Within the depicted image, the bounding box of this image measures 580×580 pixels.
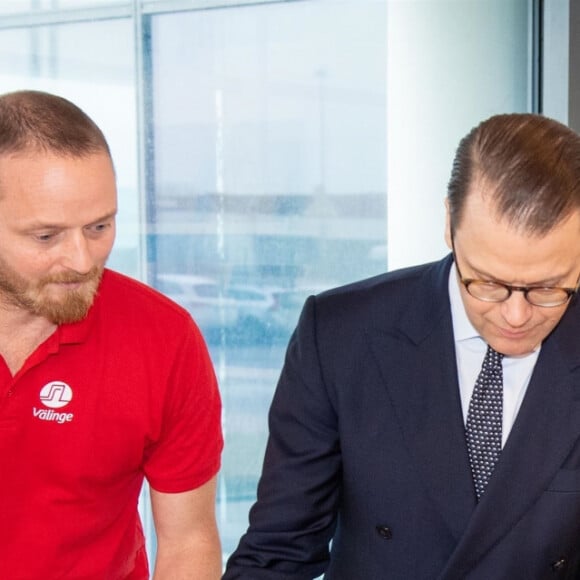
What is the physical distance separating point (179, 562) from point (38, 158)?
74 centimetres

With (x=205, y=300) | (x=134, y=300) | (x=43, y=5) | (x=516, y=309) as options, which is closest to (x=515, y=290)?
(x=516, y=309)

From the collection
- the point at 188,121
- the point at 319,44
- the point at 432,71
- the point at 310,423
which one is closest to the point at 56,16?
the point at 188,121

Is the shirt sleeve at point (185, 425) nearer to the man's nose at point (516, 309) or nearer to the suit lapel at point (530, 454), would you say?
the suit lapel at point (530, 454)

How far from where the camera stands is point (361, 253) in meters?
3.80

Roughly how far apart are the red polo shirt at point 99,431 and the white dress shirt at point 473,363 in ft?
1.61

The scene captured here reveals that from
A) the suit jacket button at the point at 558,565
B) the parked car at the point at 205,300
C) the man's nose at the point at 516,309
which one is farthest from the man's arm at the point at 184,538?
the parked car at the point at 205,300

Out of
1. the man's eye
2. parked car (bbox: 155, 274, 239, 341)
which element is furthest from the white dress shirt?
parked car (bbox: 155, 274, 239, 341)

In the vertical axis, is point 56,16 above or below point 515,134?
above

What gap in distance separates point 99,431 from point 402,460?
53cm

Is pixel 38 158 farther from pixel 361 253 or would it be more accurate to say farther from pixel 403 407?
pixel 361 253

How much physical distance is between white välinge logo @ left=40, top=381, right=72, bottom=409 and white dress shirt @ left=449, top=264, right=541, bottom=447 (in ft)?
2.13

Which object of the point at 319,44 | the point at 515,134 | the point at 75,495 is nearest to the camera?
the point at 515,134

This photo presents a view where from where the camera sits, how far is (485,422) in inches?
62.9

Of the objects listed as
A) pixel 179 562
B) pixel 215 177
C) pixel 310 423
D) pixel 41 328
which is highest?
pixel 215 177
